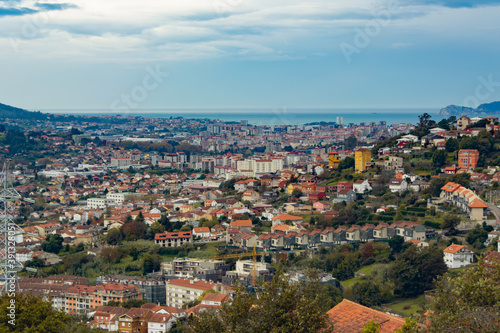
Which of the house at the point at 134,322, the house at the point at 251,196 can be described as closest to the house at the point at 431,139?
the house at the point at 251,196

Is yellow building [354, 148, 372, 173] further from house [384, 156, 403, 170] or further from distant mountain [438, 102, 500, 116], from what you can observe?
distant mountain [438, 102, 500, 116]

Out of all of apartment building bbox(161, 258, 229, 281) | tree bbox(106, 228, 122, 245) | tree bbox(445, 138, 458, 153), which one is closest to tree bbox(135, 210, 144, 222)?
tree bbox(106, 228, 122, 245)

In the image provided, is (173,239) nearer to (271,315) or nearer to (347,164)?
(347,164)

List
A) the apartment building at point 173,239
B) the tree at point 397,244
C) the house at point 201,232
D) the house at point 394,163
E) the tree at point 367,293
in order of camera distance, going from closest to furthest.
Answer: the tree at point 367,293 < the tree at point 397,244 < the apartment building at point 173,239 < the house at point 201,232 < the house at point 394,163

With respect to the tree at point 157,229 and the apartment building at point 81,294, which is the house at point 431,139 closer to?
the tree at point 157,229

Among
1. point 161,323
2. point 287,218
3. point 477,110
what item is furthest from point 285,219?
point 477,110

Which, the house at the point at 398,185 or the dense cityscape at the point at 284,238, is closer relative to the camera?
the dense cityscape at the point at 284,238
